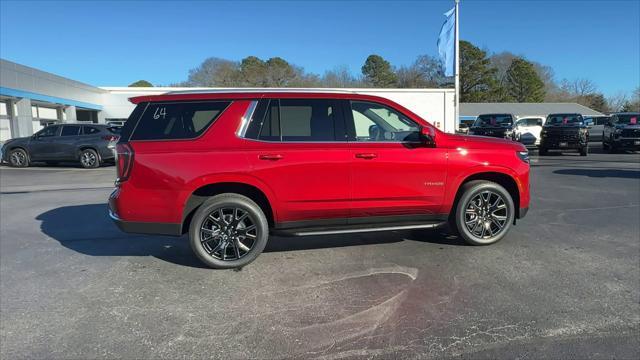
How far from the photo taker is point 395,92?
30.3 meters

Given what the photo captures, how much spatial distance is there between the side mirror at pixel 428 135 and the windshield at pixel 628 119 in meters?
20.6

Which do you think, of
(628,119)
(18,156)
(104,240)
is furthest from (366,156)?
(628,119)

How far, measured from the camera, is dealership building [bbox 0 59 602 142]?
21.4 metres

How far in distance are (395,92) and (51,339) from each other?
28.9 meters

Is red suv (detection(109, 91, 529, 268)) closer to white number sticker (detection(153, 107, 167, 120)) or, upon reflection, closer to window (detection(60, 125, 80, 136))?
white number sticker (detection(153, 107, 167, 120))

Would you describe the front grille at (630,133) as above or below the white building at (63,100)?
below

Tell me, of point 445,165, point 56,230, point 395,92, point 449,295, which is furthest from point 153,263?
point 395,92

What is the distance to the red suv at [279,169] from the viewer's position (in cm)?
455

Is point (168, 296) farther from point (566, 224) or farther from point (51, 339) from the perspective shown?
point (566, 224)


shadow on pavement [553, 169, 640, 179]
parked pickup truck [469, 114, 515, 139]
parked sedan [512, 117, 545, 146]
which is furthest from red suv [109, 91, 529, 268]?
parked sedan [512, 117, 545, 146]

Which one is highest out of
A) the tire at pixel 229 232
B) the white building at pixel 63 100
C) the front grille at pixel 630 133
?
the white building at pixel 63 100

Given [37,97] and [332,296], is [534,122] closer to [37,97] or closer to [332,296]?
[332,296]

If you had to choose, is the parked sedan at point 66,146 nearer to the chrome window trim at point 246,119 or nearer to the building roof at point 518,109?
the chrome window trim at point 246,119

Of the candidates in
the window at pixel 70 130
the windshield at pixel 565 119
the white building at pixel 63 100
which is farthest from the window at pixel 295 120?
the windshield at pixel 565 119
